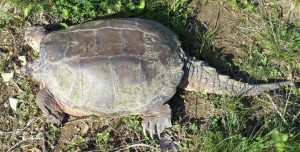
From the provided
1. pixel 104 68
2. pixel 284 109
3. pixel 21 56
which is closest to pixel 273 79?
pixel 284 109

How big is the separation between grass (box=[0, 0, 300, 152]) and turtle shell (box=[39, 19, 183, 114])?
14.5 inches

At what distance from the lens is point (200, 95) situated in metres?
4.33

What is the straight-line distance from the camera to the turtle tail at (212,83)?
13.5 feet

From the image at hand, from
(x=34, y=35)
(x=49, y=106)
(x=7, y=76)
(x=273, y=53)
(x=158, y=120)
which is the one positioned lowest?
(x=158, y=120)

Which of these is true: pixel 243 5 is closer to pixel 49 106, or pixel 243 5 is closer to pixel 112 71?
pixel 112 71

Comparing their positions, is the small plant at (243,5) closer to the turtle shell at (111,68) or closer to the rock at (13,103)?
the turtle shell at (111,68)

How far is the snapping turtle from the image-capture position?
146 inches

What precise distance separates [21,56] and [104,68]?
1.14m

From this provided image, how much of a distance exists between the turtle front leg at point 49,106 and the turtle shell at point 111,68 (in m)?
0.15

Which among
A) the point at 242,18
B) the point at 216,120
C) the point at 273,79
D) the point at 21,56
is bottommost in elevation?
the point at 216,120

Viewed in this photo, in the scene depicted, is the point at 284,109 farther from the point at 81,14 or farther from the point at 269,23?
the point at 81,14

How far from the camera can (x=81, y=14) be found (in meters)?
4.41

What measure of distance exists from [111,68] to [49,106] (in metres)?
0.75

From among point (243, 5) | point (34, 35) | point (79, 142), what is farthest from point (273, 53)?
point (34, 35)
